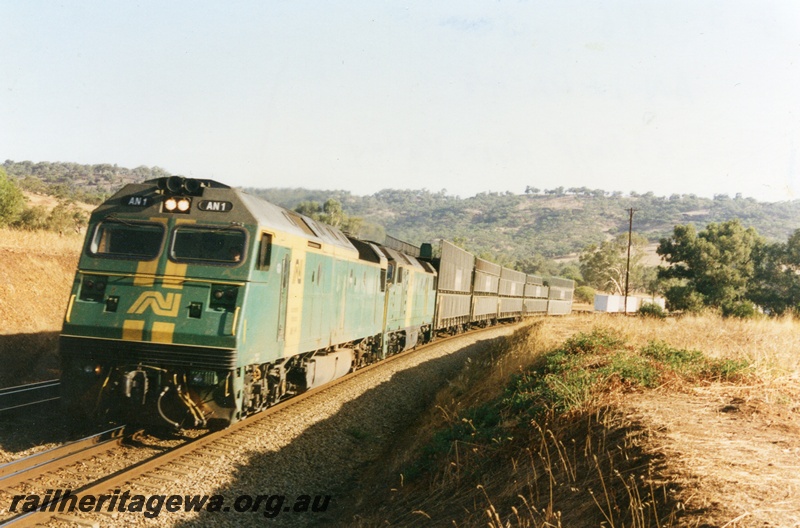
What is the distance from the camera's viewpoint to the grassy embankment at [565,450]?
19.6ft

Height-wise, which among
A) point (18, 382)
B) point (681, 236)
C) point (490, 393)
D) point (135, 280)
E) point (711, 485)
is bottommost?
point (18, 382)

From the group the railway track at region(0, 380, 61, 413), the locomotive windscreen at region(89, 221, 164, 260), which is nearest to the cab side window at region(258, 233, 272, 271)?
the locomotive windscreen at region(89, 221, 164, 260)

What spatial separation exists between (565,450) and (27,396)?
37.7 feet

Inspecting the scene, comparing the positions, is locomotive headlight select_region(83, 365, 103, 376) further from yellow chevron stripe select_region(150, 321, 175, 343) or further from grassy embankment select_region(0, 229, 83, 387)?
grassy embankment select_region(0, 229, 83, 387)

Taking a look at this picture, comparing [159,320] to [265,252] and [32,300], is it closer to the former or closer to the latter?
[265,252]

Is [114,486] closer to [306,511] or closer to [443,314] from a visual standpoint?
[306,511]

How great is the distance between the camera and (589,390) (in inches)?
361

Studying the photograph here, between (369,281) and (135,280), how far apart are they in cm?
883

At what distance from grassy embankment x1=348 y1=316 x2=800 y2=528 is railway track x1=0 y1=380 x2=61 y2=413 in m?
7.00

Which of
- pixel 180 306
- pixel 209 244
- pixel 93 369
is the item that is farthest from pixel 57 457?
pixel 209 244

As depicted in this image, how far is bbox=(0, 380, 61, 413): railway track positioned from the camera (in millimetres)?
12461

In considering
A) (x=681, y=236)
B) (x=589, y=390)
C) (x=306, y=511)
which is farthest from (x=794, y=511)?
(x=681, y=236)

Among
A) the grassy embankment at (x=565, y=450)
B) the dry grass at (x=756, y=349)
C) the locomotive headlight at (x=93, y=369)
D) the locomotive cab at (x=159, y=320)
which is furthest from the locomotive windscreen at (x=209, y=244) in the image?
the dry grass at (x=756, y=349)

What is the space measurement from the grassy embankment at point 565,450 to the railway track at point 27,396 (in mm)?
7004
